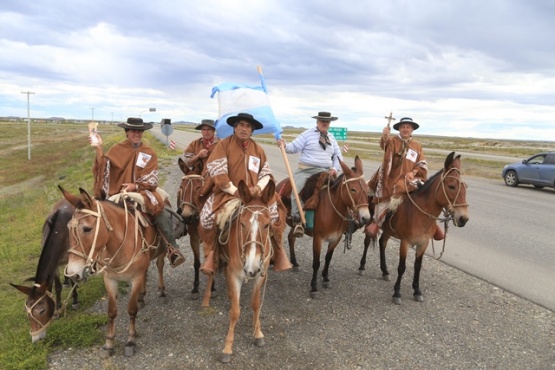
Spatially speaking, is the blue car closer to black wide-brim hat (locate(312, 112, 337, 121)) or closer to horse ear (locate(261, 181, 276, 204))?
black wide-brim hat (locate(312, 112, 337, 121))

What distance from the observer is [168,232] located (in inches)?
211

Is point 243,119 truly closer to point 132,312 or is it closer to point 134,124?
point 134,124

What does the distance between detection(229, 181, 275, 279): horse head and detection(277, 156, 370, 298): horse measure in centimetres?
201

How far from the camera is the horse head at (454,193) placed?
5.56 meters

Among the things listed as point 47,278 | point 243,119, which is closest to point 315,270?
point 243,119

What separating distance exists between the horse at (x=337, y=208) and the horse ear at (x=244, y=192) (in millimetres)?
2219

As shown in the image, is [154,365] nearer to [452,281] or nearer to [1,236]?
[452,281]

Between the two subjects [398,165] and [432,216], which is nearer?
[432,216]

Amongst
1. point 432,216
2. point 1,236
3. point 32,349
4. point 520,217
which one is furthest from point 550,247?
point 1,236


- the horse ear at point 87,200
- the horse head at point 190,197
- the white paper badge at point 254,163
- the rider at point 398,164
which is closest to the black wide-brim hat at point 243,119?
the white paper badge at point 254,163

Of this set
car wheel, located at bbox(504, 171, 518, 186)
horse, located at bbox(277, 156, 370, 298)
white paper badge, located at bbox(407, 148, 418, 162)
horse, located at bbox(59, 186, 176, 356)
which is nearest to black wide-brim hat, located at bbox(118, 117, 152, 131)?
horse, located at bbox(59, 186, 176, 356)

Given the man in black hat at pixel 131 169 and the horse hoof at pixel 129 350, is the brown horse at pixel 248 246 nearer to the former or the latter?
the horse hoof at pixel 129 350

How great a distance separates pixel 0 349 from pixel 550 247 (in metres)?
10.4

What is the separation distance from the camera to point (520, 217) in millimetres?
11289
